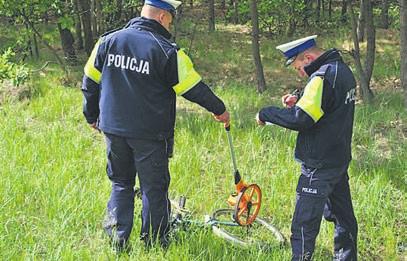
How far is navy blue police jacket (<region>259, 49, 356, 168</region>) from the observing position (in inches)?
136

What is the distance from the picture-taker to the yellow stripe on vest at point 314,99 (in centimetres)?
345

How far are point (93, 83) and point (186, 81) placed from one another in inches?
30.4

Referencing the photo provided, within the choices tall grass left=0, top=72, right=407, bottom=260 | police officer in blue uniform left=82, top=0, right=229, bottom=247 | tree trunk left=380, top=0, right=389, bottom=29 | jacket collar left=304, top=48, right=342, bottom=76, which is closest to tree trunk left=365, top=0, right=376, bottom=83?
tall grass left=0, top=72, right=407, bottom=260

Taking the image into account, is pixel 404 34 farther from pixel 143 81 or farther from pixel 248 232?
pixel 143 81

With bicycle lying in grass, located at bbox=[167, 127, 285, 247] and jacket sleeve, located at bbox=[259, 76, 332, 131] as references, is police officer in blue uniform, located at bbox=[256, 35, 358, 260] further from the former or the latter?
bicycle lying in grass, located at bbox=[167, 127, 285, 247]

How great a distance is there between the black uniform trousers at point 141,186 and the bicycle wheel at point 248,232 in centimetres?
48

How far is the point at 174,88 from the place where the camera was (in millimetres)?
3775

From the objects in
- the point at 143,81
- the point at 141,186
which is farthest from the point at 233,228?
the point at 143,81

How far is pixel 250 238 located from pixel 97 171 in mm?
1909

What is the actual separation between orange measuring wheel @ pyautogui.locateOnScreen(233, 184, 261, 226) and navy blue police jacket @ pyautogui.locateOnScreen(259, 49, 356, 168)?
25.5 inches

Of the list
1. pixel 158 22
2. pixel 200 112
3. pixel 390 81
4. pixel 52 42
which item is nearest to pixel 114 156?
pixel 158 22

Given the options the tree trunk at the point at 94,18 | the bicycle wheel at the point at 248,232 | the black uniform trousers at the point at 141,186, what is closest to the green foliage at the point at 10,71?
the tree trunk at the point at 94,18

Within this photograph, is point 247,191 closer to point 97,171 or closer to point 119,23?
point 97,171

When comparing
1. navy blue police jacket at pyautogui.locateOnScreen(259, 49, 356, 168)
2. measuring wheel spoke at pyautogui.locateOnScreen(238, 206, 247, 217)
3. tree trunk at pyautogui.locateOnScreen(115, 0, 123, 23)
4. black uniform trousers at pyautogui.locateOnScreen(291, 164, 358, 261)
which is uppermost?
tree trunk at pyautogui.locateOnScreen(115, 0, 123, 23)
